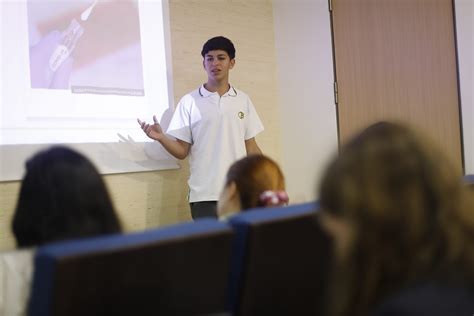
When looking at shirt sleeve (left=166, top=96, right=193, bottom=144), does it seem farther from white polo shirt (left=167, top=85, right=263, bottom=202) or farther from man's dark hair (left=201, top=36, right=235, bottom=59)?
man's dark hair (left=201, top=36, right=235, bottom=59)

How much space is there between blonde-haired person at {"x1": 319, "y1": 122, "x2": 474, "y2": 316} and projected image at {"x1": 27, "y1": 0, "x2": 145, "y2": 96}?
2399 millimetres

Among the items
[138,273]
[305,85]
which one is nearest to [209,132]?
[305,85]

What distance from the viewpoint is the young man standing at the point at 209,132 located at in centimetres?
325

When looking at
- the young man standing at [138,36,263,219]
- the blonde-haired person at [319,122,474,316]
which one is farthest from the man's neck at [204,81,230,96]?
the blonde-haired person at [319,122,474,316]

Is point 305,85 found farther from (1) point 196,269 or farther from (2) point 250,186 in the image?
(1) point 196,269

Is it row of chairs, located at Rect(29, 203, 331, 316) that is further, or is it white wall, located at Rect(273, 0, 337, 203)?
white wall, located at Rect(273, 0, 337, 203)

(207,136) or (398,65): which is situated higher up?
(398,65)

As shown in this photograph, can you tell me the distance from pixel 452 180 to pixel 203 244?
550mm

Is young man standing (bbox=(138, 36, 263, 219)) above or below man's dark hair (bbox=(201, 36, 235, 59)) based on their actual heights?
below

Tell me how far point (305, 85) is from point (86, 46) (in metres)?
1.83

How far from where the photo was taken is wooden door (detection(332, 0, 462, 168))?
4105mm

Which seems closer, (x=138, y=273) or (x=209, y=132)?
(x=138, y=273)

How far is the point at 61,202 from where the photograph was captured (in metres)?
1.21

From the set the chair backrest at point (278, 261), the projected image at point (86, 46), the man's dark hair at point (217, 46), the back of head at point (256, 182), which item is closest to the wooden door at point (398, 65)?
the man's dark hair at point (217, 46)
